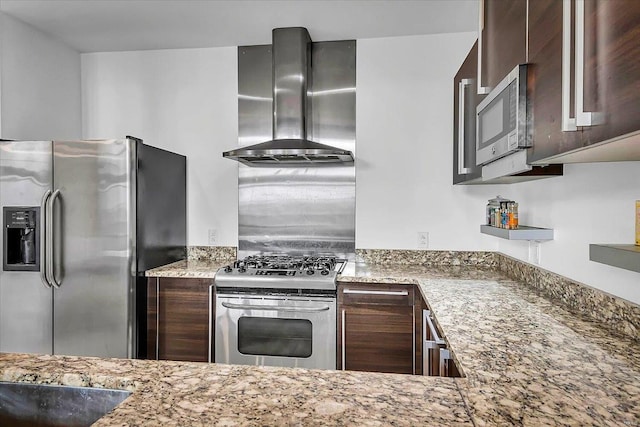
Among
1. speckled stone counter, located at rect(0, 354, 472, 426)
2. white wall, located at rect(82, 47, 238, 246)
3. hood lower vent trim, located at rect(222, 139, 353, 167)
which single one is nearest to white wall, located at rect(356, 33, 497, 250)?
hood lower vent trim, located at rect(222, 139, 353, 167)

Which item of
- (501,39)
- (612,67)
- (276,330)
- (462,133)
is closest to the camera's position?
(612,67)

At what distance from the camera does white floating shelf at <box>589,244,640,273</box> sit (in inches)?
38.8

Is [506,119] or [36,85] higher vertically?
[36,85]

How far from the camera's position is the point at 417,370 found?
244 cm

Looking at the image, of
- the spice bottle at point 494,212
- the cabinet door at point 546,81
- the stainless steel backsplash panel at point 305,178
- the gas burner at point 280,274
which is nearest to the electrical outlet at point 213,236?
the stainless steel backsplash panel at point 305,178

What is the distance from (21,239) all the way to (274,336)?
1.71 m

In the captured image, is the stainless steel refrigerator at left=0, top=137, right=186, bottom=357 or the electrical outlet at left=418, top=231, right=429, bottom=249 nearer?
the stainless steel refrigerator at left=0, top=137, right=186, bottom=357

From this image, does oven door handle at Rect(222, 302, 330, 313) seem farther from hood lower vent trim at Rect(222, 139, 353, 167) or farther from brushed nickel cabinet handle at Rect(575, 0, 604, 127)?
brushed nickel cabinet handle at Rect(575, 0, 604, 127)

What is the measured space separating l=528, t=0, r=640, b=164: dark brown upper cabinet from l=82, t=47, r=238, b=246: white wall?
96.3 inches

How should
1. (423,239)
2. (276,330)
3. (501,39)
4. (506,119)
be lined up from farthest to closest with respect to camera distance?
(423,239), (276,330), (501,39), (506,119)

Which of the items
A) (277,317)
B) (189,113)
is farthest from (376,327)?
(189,113)

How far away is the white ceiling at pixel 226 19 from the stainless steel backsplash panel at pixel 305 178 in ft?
0.69

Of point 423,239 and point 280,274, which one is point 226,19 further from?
point 423,239

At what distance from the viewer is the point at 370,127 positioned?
315cm
